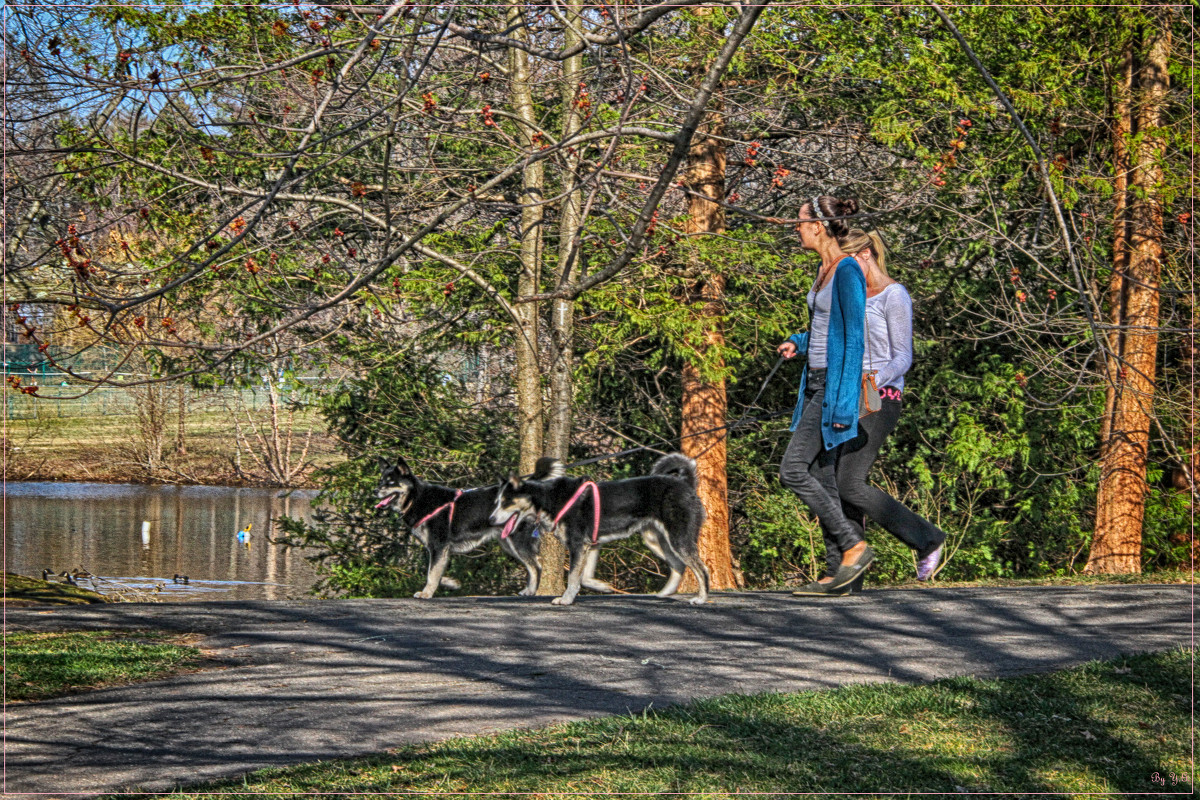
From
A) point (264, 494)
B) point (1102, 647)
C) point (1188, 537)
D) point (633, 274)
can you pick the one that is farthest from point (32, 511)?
point (1102, 647)

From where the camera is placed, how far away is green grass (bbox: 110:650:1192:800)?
399 cm

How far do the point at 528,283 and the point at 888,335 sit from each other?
5.71 meters

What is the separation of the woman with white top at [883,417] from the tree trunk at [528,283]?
429 cm

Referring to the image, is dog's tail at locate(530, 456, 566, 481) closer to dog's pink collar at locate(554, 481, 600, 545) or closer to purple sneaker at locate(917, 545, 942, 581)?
dog's pink collar at locate(554, 481, 600, 545)

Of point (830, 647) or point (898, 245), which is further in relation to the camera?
point (898, 245)

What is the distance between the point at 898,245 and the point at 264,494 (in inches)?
852

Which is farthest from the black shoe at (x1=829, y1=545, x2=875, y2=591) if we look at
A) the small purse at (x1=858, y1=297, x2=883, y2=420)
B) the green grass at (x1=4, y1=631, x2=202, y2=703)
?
the green grass at (x1=4, y1=631, x2=202, y2=703)

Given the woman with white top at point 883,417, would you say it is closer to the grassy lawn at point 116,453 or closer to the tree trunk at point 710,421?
the tree trunk at point 710,421

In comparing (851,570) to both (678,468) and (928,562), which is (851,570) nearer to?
(928,562)

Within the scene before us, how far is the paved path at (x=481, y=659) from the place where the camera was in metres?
4.56

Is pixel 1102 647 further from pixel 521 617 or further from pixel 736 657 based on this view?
pixel 521 617

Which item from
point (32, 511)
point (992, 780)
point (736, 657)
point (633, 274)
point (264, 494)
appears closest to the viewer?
point (992, 780)

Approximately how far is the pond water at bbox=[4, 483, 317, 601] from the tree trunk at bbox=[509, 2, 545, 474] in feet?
19.0

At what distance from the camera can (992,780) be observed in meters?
4.07
